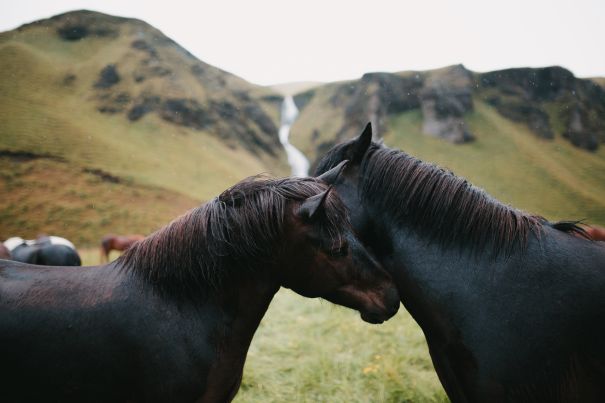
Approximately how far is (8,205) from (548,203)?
2524cm

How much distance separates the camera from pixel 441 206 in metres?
2.36

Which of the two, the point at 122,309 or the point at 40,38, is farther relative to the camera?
the point at 40,38

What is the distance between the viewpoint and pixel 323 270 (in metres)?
2.39

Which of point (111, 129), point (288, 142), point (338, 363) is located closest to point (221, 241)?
point (338, 363)

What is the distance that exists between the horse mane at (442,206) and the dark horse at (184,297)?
0.42m

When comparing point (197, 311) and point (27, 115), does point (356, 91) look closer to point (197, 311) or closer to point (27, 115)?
point (27, 115)

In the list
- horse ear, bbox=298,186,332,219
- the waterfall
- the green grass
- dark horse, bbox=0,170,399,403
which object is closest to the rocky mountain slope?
the green grass

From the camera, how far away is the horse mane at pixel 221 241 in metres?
2.17

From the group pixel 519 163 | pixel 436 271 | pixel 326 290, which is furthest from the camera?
pixel 519 163

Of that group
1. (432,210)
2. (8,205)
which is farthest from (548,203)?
(8,205)

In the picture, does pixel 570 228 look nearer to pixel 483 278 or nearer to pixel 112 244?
pixel 483 278

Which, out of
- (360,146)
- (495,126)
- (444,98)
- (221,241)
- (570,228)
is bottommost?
(495,126)

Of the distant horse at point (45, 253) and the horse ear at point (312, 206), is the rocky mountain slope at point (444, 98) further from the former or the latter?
the distant horse at point (45, 253)

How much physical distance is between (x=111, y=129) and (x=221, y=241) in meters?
56.7
